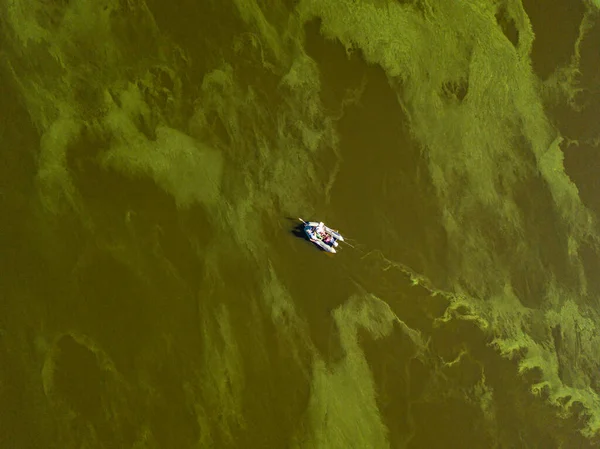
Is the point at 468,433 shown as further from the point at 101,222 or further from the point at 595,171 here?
the point at 101,222

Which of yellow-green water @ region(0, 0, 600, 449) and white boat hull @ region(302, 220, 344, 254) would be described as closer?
yellow-green water @ region(0, 0, 600, 449)

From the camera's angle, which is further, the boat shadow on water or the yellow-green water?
the boat shadow on water

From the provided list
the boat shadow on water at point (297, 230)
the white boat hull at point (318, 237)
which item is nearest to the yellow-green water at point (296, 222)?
the boat shadow on water at point (297, 230)

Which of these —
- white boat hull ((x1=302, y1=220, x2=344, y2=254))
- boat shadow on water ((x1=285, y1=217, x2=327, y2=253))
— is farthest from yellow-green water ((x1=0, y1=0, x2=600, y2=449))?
white boat hull ((x1=302, y1=220, x2=344, y2=254))

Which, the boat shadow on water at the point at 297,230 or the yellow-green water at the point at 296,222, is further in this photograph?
the boat shadow on water at the point at 297,230

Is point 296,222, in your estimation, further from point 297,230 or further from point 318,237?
point 318,237

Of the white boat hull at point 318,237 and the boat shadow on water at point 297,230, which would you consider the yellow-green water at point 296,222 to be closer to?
the boat shadow on water at point 297,230

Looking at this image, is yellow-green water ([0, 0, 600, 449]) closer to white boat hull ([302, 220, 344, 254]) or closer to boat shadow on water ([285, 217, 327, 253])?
boat shadow on water ([285, 217, 327, 253])

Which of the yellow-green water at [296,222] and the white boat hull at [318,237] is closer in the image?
the yellow-green water at [296,222]
